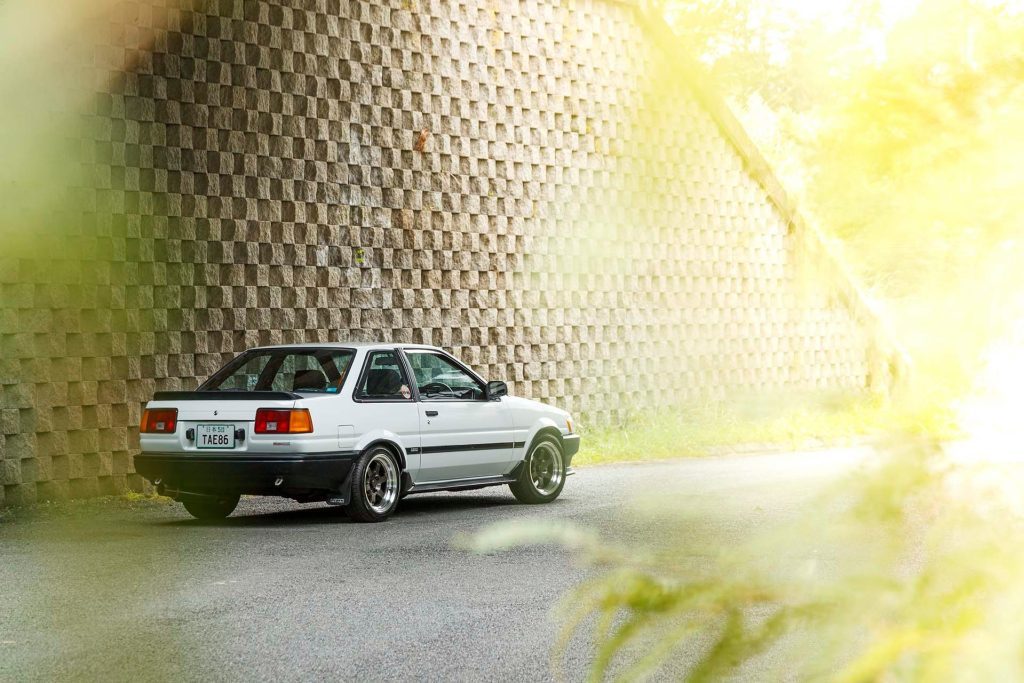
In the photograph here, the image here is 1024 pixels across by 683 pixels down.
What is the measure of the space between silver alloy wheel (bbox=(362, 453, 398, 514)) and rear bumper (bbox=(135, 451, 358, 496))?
1.27ft

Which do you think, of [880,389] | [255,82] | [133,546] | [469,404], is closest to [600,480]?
[469,404]

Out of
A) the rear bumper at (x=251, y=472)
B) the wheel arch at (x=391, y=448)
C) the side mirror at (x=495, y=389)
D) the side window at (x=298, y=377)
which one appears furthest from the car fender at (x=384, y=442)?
the side mirror at (x=495, y=389)

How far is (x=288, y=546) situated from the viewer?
961 centimetres

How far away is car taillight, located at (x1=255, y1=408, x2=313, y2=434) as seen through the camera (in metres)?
10.2

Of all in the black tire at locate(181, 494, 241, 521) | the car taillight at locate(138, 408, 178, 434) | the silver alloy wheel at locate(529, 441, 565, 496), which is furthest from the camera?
the silver alloy wheel at locate(529, 441, 565, 496)

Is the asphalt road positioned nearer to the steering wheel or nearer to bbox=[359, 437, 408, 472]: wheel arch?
bbox=[359, 437, 408, 472]: wheel arch

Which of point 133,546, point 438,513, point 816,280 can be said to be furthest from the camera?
point 438,513

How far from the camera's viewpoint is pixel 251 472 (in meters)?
10.2

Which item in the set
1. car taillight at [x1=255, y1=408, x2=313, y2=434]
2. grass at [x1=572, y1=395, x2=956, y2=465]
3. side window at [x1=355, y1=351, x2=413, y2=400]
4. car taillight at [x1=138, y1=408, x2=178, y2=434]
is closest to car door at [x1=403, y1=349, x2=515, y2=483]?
side window at [x1=355, y1=351, x2=413, y2=400]

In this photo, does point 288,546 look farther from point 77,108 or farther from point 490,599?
point 77,108

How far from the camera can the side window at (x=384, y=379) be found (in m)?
11.1

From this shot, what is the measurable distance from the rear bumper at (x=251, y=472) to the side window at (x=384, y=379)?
2.52ft

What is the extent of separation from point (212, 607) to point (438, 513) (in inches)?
175

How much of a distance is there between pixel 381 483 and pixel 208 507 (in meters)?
1.52
